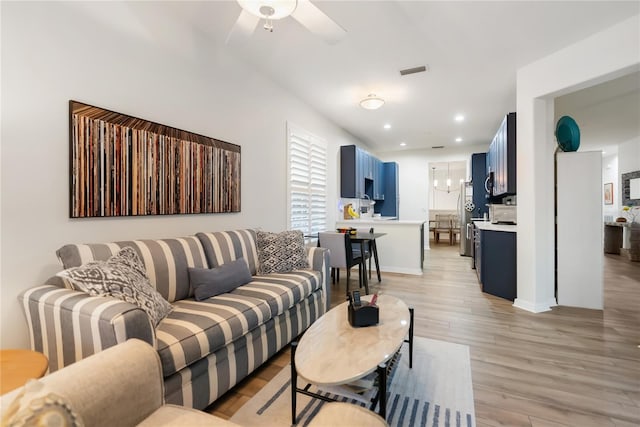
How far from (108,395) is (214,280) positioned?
1.27 m

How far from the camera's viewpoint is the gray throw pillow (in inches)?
82.7

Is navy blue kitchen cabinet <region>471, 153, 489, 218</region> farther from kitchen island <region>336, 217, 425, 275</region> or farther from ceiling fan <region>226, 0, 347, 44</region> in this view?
ceiling fan <region>226, 0, 347, 44</region>

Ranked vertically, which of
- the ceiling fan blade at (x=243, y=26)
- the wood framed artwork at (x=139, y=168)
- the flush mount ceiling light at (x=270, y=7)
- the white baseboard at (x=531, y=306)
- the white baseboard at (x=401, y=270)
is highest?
the ceiling fan blade at (x=243, y=26)

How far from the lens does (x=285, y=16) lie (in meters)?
1.74

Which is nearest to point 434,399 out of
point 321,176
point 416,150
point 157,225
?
point 157,225

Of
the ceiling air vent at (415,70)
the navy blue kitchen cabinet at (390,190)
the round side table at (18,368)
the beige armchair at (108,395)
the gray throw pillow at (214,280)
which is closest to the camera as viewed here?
the beige armchair at (108,395)

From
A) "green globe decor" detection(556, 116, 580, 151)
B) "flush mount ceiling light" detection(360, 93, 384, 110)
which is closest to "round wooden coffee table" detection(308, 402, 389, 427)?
"flush mount ceiling light" detection(360, 93, 384, 110)

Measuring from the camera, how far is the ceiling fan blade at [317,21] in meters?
1.78

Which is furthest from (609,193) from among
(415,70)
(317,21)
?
(317,21)

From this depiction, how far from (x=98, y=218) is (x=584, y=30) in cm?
429

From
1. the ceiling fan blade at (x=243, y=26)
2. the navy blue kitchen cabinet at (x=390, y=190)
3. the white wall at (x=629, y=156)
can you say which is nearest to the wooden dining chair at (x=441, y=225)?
the navy blue kitchen cabinet at (x=390, y=190)

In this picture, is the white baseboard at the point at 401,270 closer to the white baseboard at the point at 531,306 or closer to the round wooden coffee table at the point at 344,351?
the white baseboard at the point at 531,306

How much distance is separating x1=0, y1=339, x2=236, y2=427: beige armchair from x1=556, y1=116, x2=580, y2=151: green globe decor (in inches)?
176

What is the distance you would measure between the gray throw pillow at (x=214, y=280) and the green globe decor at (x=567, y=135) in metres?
4.04
